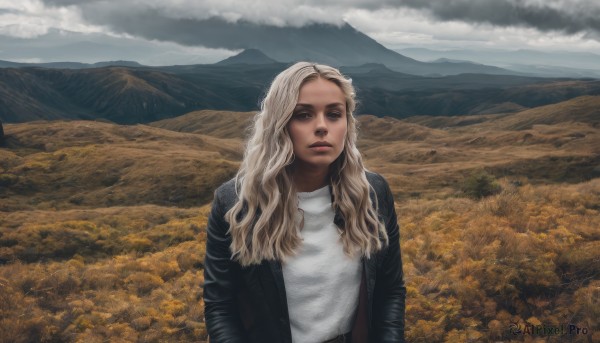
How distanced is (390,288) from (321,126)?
167 centimetres

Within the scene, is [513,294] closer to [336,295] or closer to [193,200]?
[336,295]

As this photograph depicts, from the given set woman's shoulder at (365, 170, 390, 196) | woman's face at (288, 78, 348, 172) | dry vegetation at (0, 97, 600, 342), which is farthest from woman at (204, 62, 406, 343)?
dry vegetation at (0, 97, 600, 342)

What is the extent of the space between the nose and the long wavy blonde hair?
22 centimetres

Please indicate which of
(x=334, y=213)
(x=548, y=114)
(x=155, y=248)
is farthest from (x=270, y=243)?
(x=548, y=114)

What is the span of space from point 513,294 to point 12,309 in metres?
10.8

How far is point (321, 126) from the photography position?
324 centimetres

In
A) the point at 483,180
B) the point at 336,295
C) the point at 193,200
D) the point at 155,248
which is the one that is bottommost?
the point at 193,200

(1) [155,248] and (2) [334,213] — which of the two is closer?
(2) [334,213]

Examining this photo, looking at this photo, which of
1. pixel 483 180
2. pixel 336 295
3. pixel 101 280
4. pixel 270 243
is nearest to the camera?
pixel 270 243

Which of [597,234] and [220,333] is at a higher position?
[220,333]

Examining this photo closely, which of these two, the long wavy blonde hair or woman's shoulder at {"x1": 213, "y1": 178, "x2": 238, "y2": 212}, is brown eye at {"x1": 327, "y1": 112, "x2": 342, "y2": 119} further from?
woman's shoulder at {"x1": 213, "y1": 178, "x2": 238, "y2": 212}

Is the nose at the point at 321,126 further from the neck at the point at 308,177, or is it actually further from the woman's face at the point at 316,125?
the neck at the point at 308,177

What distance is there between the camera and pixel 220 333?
3.37 m

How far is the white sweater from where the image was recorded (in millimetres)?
3365
